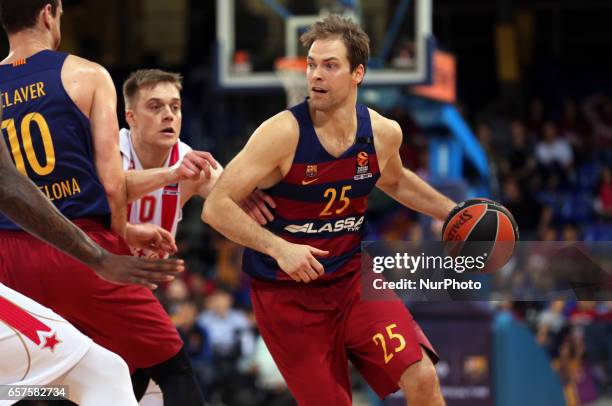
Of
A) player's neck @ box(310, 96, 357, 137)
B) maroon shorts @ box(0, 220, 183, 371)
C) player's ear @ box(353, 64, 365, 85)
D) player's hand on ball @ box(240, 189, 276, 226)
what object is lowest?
maroon shorts @ box(0, 220, 183, 371)

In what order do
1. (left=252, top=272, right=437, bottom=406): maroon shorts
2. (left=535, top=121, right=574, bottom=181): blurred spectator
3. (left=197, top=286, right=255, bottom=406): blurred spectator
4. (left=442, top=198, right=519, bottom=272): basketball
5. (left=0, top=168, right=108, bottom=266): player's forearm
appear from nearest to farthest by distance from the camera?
(left=0, top=168, right=108, bottom=266): player's forearm, (left=252, top=272, right=437, bottom=406): maroon shorts, (left=442, top=198, right=519, bottom=272): basketball, (left=197, top=286, right=255, bottom=406): blurred spectator, (left=535, top=121, right=574, bottom=181): blurred spectator

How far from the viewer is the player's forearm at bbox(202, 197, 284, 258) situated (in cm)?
489

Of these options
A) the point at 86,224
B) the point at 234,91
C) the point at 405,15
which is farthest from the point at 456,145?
the point at 86,224

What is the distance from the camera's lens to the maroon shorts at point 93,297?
4547 mm

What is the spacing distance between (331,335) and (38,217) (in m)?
1.99

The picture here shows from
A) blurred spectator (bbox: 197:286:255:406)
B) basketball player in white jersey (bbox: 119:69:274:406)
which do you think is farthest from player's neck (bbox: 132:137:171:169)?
blurred spectator (bbox: 197:286:255:406)

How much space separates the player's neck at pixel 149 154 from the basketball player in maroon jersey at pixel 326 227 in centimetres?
82

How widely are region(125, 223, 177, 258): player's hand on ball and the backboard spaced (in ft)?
19.9

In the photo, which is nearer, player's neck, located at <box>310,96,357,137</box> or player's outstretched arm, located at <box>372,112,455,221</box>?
player's neck, located at <box>310,96,357,137</box>

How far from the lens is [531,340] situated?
948 centimetres

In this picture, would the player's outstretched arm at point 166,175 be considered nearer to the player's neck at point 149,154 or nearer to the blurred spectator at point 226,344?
the player's neck at point 149,154

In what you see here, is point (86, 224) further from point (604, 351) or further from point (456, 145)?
point (456, 145)

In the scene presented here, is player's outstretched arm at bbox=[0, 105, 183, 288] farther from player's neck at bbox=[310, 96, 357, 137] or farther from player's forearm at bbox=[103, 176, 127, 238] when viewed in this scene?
player's neck at bbox=[310, 96, 357, 137]

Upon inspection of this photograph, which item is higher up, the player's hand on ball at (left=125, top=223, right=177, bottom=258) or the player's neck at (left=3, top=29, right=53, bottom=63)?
the player's neck at (left=3, top=29, right=53, bottom=63)
